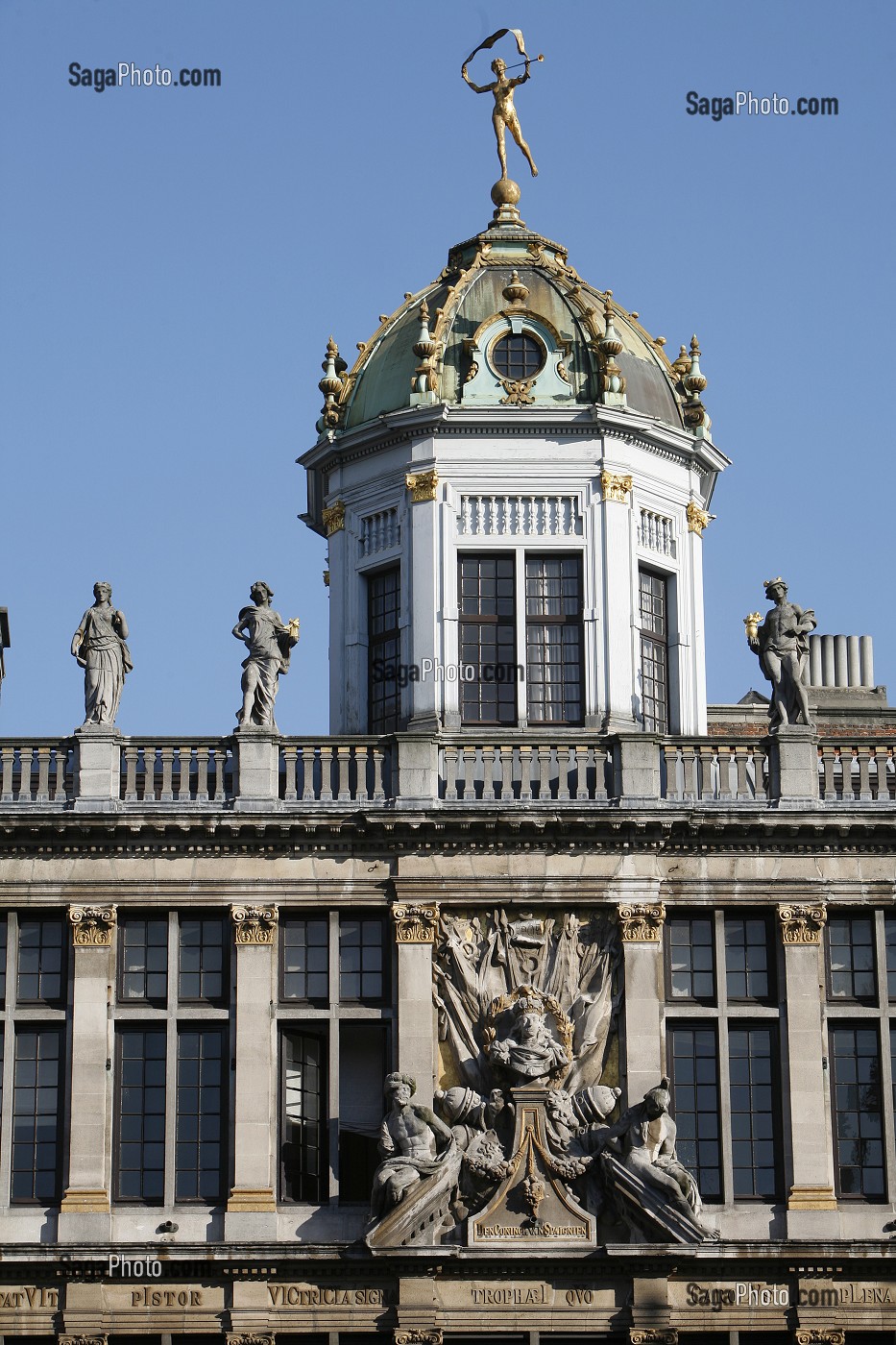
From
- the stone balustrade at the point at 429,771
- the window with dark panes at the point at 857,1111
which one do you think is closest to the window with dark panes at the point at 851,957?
the window with dark panes at the point at 857,1111

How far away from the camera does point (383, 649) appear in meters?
46.9

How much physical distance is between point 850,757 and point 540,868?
5072mm

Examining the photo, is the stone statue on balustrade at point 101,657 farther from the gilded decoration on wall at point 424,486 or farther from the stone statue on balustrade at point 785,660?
the stone statue on balustrade at point 785,660

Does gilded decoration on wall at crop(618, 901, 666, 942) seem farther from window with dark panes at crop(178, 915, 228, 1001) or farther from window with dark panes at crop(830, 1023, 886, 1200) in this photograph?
window with dark panes at crop(178, 915, 228, 1001)

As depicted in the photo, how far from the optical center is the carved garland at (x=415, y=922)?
42344mm

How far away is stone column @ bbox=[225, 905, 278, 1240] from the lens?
4128 cm

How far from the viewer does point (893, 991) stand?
140 ft

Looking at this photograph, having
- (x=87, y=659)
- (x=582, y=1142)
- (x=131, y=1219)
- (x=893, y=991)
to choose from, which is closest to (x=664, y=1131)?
(x=582, y=1142)

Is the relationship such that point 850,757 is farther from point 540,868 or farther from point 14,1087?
point 14,1087

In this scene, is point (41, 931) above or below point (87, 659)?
below

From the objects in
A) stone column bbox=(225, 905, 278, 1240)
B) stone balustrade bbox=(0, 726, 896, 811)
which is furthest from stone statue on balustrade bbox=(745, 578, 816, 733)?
stone column bbox=(225, 905, 278, 1240)

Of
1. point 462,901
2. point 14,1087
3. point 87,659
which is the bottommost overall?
point 14,1087

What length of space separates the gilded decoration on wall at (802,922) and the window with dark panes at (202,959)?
7999 mm

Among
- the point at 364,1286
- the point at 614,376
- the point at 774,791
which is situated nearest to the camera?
the point at 364,1286
